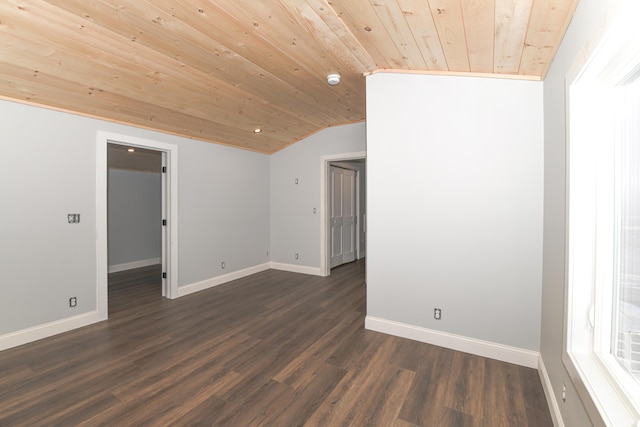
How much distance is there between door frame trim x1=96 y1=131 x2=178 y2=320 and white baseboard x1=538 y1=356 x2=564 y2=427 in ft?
13.4

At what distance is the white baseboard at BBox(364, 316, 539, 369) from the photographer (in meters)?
2.30

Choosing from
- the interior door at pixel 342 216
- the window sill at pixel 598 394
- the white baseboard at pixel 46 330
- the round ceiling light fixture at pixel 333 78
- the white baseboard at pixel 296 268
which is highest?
the round ceiling light fixture at pixel 333 78

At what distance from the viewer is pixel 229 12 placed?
185 cm

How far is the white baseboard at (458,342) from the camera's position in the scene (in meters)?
2.30

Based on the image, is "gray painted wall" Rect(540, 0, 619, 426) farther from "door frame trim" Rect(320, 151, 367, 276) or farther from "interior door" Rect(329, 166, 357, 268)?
"interior door" Rect(329, 166, 357, 268)

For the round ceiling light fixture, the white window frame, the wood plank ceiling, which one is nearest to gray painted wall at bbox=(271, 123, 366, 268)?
the wood plank ceiling

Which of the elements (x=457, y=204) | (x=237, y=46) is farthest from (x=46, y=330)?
(x=457, y=204)

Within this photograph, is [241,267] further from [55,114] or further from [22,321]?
[55,114]

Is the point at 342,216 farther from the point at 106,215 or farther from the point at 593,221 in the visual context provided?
the point at 593,221

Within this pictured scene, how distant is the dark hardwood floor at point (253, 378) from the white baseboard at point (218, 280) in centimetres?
76

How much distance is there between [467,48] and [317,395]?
2.66 meters

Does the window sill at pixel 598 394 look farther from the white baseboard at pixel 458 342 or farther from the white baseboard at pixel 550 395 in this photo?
the white baseboard at pixel 458 342

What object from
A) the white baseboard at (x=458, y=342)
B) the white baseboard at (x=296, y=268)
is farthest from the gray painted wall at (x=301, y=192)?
the white baseboard at (x=458, y=342)

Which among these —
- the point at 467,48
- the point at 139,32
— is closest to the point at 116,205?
the point at 139,32
